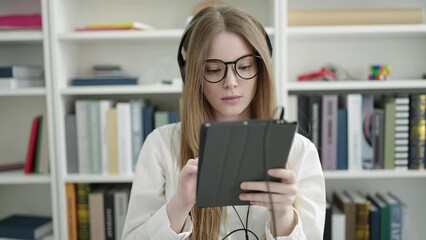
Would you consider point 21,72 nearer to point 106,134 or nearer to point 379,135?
point 106,134

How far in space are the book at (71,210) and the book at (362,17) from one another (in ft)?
4.00

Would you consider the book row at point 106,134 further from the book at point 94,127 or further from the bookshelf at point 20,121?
the bookshelf at point 20,121

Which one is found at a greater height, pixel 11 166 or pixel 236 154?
pixel 236 154

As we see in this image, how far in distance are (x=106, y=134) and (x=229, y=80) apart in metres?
0.94

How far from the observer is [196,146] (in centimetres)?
103

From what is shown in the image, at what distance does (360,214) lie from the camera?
1751 millimetres

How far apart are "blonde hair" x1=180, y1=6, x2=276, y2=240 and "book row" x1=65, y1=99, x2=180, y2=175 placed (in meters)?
0.71

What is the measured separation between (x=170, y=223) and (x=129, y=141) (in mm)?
888

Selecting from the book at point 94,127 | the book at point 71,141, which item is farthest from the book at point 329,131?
the book at point 71,141

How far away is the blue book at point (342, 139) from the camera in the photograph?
5.57ft

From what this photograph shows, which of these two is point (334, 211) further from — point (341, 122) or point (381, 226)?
point (341, 122)

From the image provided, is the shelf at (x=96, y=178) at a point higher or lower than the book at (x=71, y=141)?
lower

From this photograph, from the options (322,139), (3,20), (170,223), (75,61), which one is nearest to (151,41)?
(75,61)

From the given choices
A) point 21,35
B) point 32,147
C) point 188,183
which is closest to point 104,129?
point 32,147
